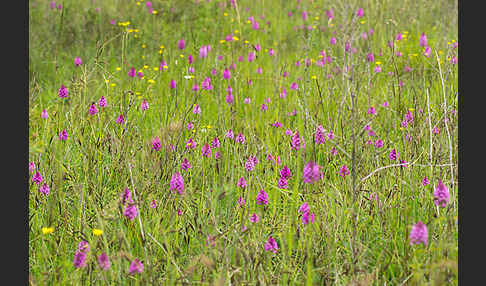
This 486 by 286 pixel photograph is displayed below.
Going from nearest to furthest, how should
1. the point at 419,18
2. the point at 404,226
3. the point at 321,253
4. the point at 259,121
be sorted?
the point at 321,253, the point at 404,226, the point at 259,121, the point at 419,18

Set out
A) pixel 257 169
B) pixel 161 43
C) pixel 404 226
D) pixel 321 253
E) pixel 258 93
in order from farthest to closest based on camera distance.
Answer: pixel 161 43 → pixel 258 93 → pixel 257 169 → pixel 404 226 → pixel 321 253

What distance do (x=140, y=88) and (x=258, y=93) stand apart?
97 centimetres

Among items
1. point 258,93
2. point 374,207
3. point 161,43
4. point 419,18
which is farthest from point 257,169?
point 419,18

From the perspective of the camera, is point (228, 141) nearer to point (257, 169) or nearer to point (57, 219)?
point (257, 169)

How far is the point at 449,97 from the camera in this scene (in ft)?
11.1

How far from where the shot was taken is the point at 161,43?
5.13 meters

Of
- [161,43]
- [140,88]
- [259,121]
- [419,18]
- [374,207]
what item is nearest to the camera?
[374,207]

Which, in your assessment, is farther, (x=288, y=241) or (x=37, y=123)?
(x=37, y=123)

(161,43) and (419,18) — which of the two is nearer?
(161,43)

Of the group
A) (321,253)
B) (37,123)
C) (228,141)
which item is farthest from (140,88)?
(321,253)

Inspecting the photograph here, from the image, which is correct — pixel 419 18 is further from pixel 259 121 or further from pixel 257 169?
pixel 257 169

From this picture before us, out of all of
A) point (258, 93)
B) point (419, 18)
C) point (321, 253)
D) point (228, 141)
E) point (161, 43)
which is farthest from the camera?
point (419, 18)

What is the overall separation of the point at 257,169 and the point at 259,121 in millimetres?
729

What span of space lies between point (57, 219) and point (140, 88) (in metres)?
2.05
